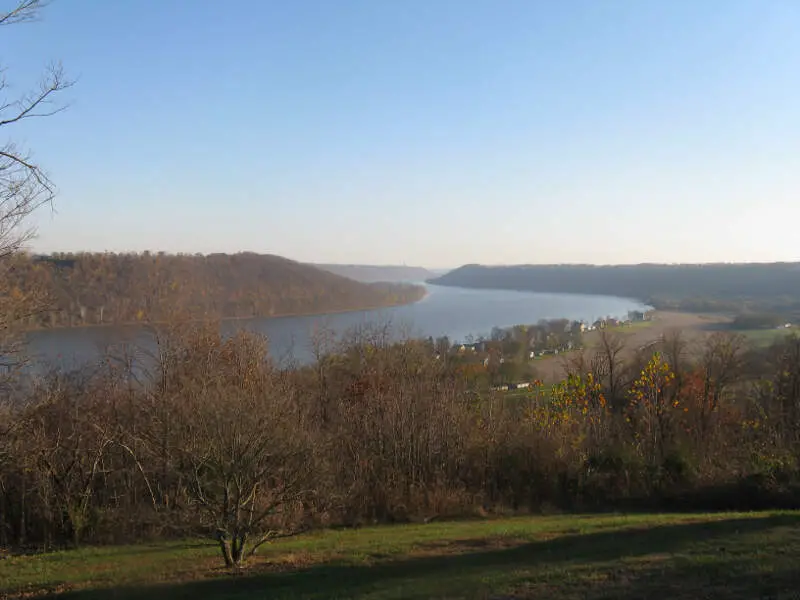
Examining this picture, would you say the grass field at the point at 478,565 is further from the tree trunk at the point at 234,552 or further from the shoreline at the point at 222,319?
the shoreline at the point at 222,319

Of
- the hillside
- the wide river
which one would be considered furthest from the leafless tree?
the hillside

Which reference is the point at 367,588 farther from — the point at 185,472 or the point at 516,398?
the point at 516,398

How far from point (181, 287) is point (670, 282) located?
68.3 m

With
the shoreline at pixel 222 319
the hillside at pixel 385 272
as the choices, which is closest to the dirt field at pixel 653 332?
the shoreline at pixel 222 319

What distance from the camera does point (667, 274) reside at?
8856 centimetres

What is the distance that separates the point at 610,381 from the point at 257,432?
65.0 feet

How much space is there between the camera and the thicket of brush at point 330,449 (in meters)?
9.15

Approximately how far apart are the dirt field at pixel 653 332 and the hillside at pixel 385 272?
54.6 meters

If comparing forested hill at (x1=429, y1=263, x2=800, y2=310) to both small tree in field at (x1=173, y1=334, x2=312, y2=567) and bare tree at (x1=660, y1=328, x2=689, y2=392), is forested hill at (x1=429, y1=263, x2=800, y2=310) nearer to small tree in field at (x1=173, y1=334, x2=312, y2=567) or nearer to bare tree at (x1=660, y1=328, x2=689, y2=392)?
bare tree at (x1=660, y1=328, x2=689, y2=392)

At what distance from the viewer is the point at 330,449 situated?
14859 millimetres

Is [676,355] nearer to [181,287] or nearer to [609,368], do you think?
[609,368]

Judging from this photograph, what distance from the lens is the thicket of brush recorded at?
9148mm

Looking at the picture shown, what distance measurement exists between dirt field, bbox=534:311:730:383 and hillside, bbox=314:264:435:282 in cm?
5464

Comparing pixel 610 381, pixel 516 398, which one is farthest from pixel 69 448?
pixel 610 381
